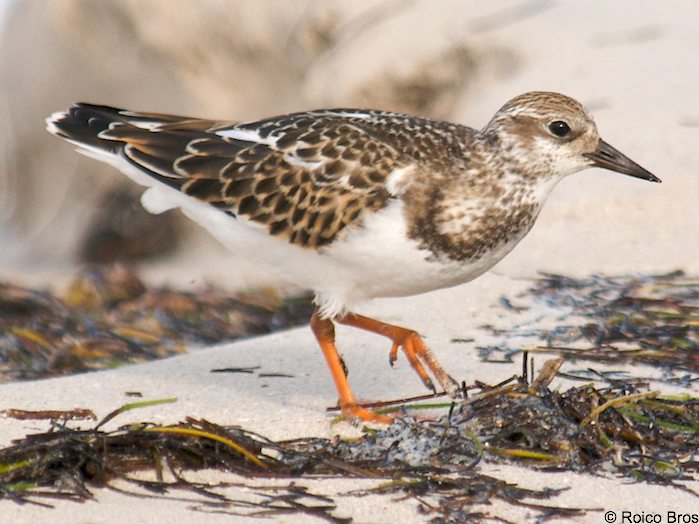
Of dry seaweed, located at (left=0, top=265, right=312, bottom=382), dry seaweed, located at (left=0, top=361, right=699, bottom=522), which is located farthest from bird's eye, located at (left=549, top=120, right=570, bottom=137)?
dry seaweed, located at (left=0, top=265, right=312, bottom=382)

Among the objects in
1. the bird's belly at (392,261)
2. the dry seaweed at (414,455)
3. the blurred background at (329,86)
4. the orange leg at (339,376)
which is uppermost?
the blurred background at (329,86)

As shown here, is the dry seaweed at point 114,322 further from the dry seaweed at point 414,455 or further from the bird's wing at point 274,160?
the dry seaweed at point 414,455

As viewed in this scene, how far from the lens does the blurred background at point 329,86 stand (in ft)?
19.0

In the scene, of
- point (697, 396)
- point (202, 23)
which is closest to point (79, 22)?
point (202, 23)

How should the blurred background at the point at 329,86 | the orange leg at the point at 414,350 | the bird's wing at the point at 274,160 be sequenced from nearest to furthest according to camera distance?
the bird's wing at the point at 274,160, the orange leg at the point at 414,350, the blurred background at the point at 329,86

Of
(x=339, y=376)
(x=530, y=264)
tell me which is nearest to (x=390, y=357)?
(x=339, y=376)

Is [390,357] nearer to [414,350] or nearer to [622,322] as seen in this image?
[414,350]

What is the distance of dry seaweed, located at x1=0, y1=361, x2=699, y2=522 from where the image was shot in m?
3.04

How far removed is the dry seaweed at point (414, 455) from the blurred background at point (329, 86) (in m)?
1.80

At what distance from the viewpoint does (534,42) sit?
7105 mm

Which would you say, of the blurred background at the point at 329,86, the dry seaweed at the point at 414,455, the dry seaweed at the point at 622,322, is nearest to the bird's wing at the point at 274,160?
the dry seaweed at the point at 414,455

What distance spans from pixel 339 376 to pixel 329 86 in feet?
11.9

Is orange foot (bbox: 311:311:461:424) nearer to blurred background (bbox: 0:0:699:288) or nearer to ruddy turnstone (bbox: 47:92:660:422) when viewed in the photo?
ruddy turnstone (bbox: 47:92:660:422)

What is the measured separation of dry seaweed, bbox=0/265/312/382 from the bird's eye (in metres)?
2.14
